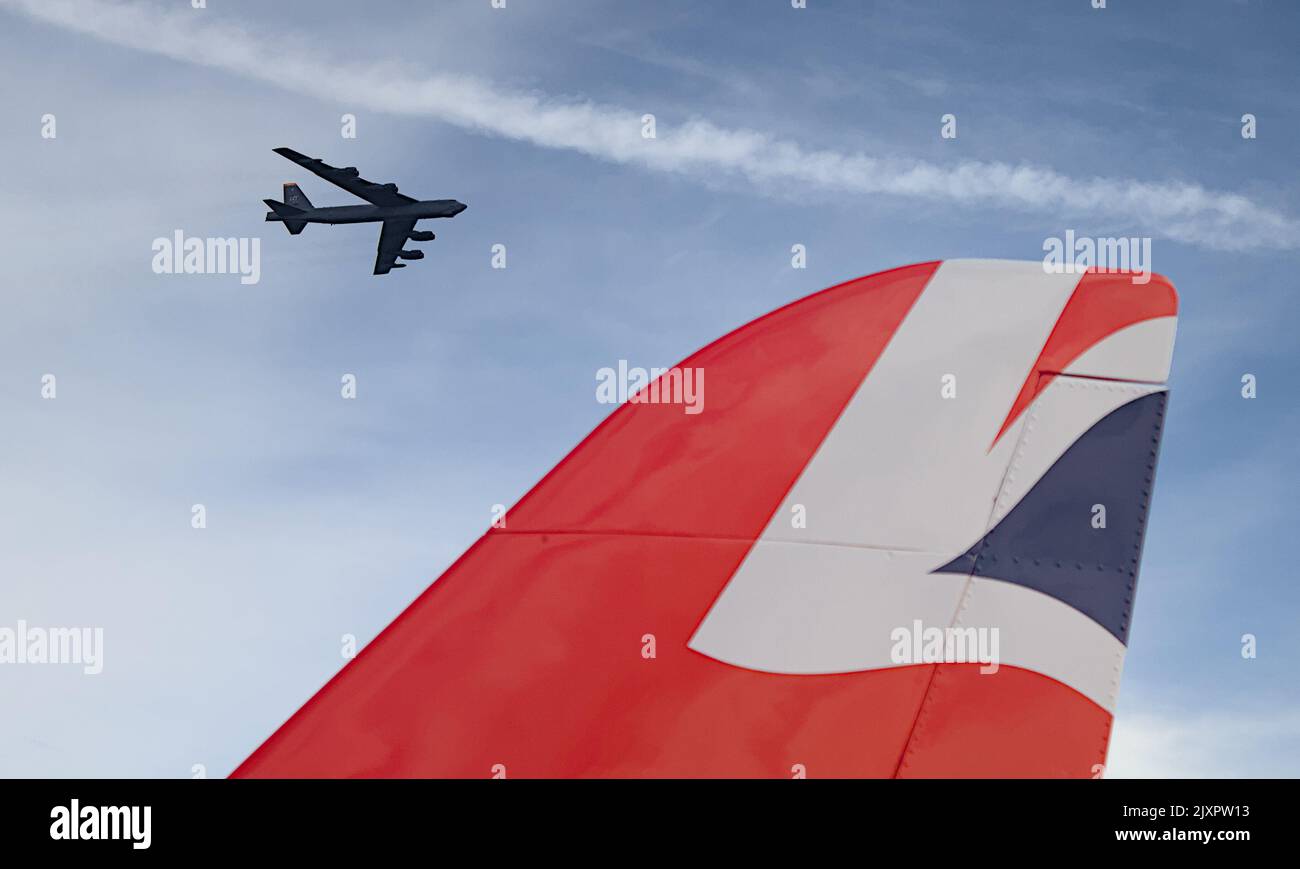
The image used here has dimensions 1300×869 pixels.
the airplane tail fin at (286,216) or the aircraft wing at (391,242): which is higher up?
the airplane tail fin at (286,216)

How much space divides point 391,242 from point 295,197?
7969 millimetres

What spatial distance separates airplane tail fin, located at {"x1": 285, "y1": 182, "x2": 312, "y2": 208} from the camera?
48.4 meters

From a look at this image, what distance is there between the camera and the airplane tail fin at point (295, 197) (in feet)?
159

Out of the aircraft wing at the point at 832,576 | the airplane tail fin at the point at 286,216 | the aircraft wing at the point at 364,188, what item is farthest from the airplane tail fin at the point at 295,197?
the aircraft wing at the point at 832,576

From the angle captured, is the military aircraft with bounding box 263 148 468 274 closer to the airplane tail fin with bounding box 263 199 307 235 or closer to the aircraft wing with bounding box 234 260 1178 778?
the airplane tail fin with bounding box 263 199 307 235

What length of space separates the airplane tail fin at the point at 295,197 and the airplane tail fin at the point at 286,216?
292 centimetres

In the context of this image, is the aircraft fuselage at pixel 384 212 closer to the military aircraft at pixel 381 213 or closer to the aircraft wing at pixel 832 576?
the military aircraft at pixel 381 213

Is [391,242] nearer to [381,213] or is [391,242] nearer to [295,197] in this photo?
[381,213]

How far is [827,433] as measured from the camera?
15.0 feet

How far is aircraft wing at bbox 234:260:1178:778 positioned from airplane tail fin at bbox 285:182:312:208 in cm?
4776

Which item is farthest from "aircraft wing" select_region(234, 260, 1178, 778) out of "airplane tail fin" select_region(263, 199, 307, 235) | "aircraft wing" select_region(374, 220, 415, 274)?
"airplane tail fin" select_region(263, 199, 307, 235)
